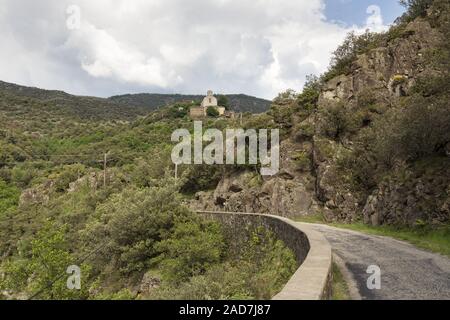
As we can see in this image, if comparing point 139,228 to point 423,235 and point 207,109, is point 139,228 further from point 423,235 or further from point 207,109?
point 207,109

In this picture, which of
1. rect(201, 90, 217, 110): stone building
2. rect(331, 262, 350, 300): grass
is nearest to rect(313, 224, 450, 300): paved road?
rect(331, 262, 350, 300): grass

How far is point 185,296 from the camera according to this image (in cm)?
1235

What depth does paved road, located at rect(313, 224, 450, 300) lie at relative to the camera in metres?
7.92

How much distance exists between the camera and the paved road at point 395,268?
7.92m

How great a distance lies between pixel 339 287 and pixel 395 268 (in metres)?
2.76

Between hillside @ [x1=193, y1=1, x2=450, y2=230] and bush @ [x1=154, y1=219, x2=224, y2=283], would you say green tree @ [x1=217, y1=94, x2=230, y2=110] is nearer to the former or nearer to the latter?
hillside @ [x1=193, y1=1, x2=450, y2=230]

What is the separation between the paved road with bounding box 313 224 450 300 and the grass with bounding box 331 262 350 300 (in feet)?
0.56

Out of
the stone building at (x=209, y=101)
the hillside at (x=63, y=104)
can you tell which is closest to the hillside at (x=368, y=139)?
the stone building at (x=209, y=101)

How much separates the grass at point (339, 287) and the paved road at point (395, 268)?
0.17m

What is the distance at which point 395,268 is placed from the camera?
1025cm

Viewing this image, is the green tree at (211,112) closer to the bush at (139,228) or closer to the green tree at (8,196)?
the green tree at (8,196)

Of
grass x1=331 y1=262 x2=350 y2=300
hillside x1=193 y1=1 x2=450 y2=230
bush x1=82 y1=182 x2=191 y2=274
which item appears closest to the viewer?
grass x1=331 y1=262 x2=350 y2=300

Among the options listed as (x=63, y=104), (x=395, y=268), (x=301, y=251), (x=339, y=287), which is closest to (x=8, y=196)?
(x=301, y=251)
